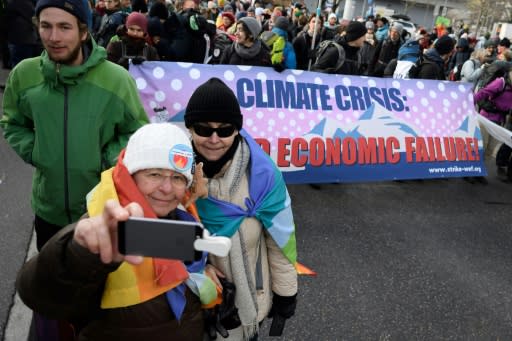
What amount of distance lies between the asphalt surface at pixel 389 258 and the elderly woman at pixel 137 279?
1.71 m

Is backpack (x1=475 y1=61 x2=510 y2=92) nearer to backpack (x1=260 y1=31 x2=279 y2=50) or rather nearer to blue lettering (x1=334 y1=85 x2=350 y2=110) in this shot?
blue lettering (x1=334 y1=85 x2=350 y2=110)

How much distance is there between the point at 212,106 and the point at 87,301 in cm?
88

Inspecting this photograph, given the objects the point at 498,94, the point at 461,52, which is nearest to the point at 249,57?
the point at 498,94

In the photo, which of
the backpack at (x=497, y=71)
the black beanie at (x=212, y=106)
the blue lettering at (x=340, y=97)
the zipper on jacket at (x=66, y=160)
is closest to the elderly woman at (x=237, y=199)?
the black beanie at (x=212, y=106)

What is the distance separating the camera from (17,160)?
5.19 meters

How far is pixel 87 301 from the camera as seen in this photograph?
1236mm

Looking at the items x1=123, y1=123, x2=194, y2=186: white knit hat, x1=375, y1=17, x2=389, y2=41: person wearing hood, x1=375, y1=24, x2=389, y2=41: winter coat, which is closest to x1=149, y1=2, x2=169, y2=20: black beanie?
x1=123, y1=123, x2=194, y2=186: white knit hat

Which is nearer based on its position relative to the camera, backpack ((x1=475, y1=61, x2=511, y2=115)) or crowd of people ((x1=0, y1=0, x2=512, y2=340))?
crowd of people ((x1=0, y1=0, x2=512, y2=340))

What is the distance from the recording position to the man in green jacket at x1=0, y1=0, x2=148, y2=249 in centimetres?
194

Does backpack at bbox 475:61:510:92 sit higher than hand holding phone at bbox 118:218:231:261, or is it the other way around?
hand holding phone at bbox 118:218:231:261

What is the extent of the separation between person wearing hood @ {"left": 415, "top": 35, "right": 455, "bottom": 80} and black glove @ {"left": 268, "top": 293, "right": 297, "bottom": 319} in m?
5.29

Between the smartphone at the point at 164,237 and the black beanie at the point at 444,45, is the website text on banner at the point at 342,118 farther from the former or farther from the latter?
the smartphone at the point at 164,237

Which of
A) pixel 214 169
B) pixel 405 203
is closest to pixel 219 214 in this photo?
pixel 214 169

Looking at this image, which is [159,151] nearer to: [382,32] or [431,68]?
[431,68]
